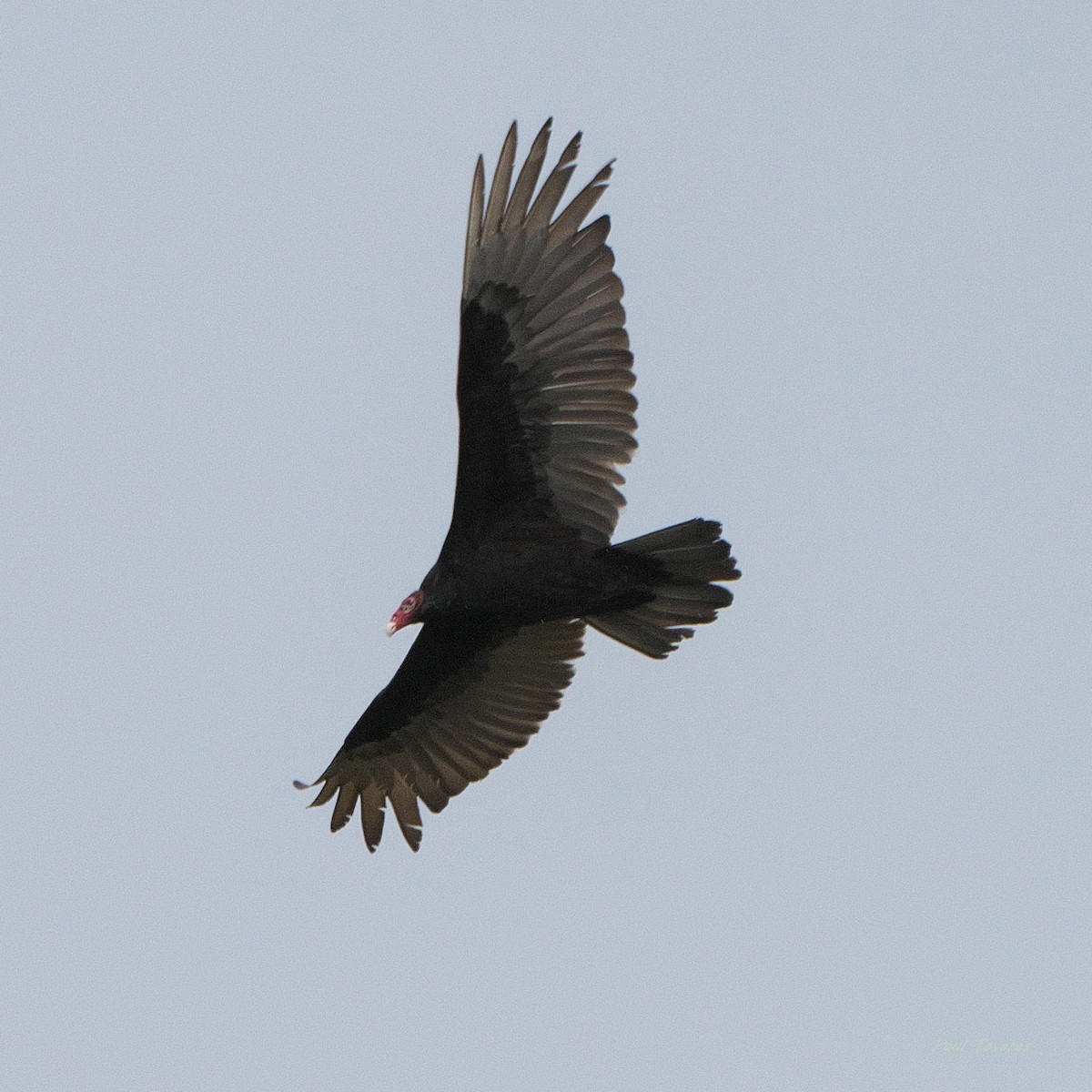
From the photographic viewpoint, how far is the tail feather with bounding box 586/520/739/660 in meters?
8.38

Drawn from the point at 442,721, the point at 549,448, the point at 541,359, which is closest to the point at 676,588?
the point at 549,448

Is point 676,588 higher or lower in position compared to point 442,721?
higher

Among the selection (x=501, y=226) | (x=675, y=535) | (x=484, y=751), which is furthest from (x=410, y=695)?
(x=501, y=226)

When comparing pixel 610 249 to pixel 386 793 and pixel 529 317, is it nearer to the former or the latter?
pixel 529 317

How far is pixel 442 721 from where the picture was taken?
31.1 ft

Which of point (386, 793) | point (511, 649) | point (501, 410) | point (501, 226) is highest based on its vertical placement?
point (501, 226)

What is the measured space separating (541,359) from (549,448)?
0.42 m

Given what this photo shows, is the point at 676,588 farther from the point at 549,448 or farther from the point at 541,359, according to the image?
the point at 541,359

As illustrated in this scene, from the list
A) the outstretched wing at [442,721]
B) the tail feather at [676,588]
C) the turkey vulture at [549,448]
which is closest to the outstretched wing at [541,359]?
the turkey vulture at [549,448]

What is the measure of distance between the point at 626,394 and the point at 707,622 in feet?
3.64

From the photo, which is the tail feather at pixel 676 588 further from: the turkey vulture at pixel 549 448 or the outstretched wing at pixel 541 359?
the outstretched wing at pixel 541 359

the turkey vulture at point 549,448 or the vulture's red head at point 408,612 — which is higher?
the turkey vulture at point 549,448

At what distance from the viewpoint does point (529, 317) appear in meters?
8.48

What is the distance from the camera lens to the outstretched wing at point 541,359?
8.41m
